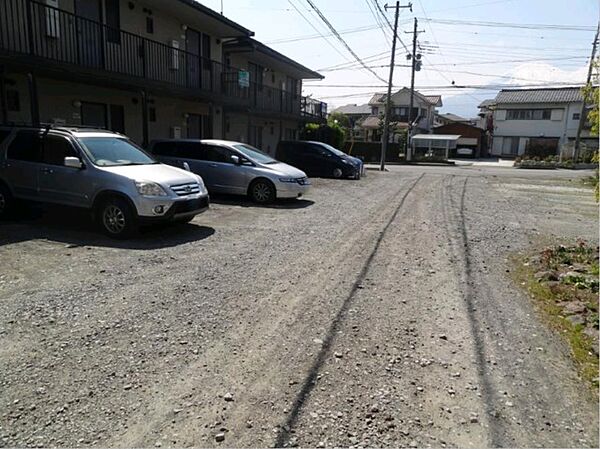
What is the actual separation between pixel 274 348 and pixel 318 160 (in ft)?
52.8

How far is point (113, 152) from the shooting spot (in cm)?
784

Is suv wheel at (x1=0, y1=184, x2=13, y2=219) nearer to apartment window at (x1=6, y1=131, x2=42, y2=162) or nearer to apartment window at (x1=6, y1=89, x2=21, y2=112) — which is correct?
apartment window at (x1=6, y1=131, x2=42, y2=162)

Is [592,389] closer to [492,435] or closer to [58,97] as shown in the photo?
[492,435]

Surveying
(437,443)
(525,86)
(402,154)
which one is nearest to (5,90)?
(437,443)

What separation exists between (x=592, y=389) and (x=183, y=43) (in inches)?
654

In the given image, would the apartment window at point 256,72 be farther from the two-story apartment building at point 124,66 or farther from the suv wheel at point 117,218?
the suv wheel at point 117,218

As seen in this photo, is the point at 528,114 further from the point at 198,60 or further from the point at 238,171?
the point at 238,171

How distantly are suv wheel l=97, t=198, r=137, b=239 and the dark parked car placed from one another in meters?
12.8

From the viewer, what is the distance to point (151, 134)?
1526 cm

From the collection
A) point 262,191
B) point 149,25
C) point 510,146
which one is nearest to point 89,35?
point 149,25

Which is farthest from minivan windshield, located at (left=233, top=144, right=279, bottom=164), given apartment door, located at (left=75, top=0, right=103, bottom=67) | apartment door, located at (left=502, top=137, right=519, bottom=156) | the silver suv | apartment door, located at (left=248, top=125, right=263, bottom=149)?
apartment door, located at (left=502, top=137, right=519, bottom=156)

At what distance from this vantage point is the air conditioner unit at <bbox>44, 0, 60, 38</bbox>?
1045 centimetres

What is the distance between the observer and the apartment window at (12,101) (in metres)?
10.7

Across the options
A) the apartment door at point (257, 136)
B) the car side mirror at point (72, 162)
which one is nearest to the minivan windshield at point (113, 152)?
the car side mirror at point (72, 162)
